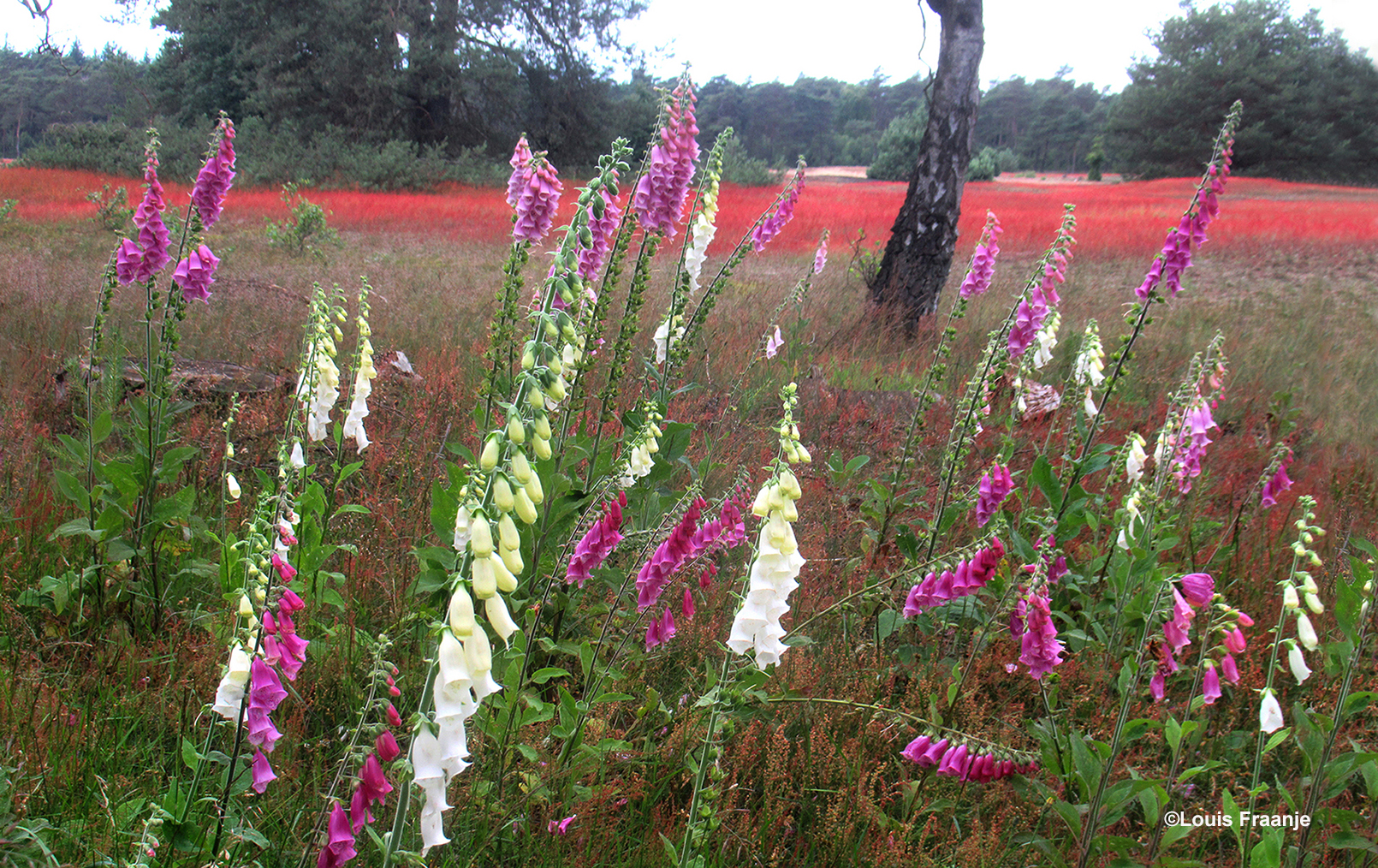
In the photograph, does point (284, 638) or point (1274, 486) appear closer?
point (284, 638)

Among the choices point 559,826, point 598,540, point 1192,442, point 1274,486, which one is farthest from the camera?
point 1274,486

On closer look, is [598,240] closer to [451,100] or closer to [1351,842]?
[1351,842]

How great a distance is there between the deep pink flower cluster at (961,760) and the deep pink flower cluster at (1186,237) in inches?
75.8

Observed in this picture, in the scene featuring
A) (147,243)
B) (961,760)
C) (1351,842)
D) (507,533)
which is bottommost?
(1351,842)

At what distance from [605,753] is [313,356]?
156 centimetres

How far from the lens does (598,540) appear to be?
1.92 metres

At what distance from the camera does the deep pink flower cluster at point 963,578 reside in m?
2.08

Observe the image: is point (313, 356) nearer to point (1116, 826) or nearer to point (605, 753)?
point (605, 753)

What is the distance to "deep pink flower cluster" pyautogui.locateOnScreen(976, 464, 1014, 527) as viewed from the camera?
266 centimetres

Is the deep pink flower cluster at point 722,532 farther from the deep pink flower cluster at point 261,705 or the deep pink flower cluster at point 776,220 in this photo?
the deep pink flower cluster at point 776,220

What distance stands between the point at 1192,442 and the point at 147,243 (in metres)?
3.98

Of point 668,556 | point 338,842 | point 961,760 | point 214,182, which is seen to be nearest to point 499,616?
point 338,842

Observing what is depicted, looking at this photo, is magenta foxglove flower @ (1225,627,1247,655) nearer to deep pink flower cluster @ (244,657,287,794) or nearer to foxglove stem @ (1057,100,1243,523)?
foxglove stem @ (1057,100,1243,523)

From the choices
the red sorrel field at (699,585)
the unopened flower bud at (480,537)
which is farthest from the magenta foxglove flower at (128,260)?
the unopened flower bud at (480,537)
